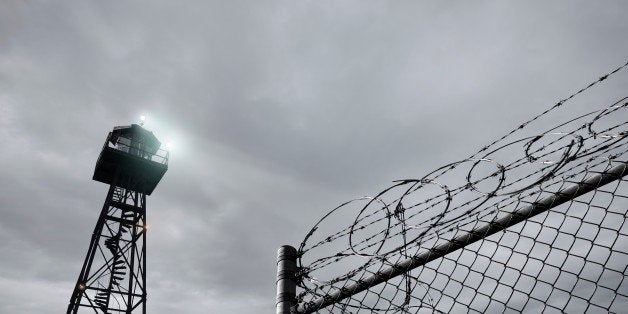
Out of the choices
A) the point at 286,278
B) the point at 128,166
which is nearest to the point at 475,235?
the point at 286,278

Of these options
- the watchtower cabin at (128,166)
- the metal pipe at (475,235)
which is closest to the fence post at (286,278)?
the metal pipe at (475,235)

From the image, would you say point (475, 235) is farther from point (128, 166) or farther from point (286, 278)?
point (128, 166)

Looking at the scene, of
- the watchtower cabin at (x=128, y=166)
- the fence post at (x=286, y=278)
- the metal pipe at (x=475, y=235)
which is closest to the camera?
the metal pipe at (x=475, y=235)

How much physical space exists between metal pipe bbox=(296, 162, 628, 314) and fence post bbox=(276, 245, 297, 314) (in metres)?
0.14

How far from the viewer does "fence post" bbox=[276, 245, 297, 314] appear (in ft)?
10.5

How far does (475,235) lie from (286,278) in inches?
67.1

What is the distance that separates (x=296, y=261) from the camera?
3453mm

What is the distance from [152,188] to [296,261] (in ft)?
63.2

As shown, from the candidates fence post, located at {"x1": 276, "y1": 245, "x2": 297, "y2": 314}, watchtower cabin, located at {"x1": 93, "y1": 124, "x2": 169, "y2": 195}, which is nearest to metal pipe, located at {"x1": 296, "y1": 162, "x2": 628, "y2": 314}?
fence post, located at {"x1": 276, "y1": 245, "x2": 297, "y2": 314}

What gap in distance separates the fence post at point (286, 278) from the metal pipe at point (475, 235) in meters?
0.14

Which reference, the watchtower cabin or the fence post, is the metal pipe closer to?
the fence post

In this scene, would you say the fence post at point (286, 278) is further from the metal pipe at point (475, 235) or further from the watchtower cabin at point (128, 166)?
the watchtower cabin at point (128, 166)

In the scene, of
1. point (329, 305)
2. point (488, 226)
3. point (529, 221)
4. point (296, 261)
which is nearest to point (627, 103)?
point (529, 221)

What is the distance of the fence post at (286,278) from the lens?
3211 mm
